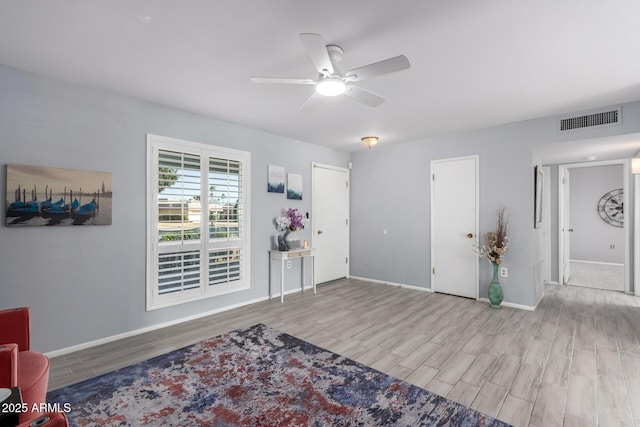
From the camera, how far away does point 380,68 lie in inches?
83.6

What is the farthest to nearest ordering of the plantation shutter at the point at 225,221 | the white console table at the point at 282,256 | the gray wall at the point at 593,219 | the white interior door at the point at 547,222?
the gray wall at the point at 593,219 < the white interior door at the point at 547,222 < the white console table at the point at 282,256 < the plantation shutter at the point at 225,221

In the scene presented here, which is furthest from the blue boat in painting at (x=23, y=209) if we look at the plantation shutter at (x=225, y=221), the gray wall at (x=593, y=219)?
the gray wall at (x=593, y=219)

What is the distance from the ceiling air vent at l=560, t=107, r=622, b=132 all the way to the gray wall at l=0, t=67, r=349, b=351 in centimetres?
464

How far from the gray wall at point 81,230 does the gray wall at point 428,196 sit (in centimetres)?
326

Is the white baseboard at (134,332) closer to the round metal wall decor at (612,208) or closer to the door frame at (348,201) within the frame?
the door frame at (348,201)

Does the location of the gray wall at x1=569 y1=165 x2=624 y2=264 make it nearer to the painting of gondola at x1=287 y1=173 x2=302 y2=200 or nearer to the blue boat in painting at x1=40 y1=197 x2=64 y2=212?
the painting of gondola at x1=287 y1=173 x2=302 y2=200

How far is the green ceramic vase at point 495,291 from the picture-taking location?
418cm

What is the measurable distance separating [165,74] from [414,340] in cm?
356

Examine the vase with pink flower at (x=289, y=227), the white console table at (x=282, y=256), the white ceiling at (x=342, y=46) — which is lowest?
the white console table at (x=282, y=256)

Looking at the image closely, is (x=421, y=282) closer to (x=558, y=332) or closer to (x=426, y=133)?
(x=558, y=332)

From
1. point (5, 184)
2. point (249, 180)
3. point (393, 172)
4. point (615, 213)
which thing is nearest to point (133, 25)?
point (5, 184)

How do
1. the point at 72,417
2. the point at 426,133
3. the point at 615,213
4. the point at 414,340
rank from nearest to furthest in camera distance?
the point at 72,417, the point at 414,340, the point at 426,133, the point at 615,213

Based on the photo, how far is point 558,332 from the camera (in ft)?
11.2

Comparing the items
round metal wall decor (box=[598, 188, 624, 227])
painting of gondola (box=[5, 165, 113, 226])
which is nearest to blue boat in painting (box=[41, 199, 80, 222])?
painting of gondola (box=[5, 165, 113, 226])
